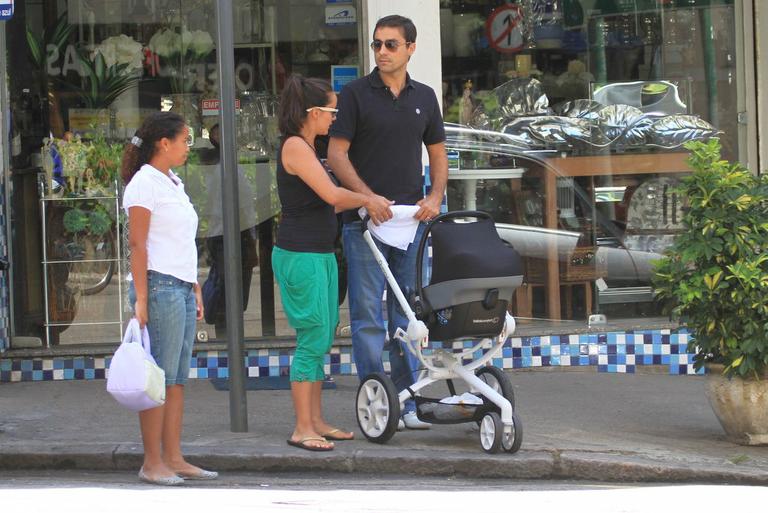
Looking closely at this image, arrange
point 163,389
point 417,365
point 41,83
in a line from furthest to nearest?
point 41,83 < point 417,365 < point 163,389

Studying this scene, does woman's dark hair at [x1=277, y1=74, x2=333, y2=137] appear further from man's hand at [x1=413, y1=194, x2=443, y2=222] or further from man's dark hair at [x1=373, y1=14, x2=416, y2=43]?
man's hand at [x1=413, y1=194, x2=443, y2=222]

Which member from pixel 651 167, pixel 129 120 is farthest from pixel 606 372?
pixel 129 120

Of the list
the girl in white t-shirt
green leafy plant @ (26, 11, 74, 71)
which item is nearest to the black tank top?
the girl in white t-shirt

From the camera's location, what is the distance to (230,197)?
729 cm

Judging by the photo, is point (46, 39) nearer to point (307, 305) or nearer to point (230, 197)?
point (230, 197)

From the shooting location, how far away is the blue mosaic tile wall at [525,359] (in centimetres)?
917

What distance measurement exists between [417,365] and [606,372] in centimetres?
236

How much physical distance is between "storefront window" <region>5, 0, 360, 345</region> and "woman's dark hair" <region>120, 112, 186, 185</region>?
9.28ft

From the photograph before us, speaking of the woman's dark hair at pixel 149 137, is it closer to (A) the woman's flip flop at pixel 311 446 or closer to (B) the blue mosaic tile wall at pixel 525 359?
(A) the woman's flip flop at pixel 311 446

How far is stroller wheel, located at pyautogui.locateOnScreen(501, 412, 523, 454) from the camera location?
6.75 meters

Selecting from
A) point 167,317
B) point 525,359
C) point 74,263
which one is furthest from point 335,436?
point 74,263

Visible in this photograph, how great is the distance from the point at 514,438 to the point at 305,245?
1.44 m

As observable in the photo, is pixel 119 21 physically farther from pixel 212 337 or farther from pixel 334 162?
pixel 334 162

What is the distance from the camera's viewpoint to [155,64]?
9453mm
